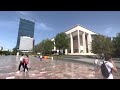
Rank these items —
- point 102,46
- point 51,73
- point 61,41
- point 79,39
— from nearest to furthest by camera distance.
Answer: point 51,73 → point 102,46 → point 61,41 → point 79,39

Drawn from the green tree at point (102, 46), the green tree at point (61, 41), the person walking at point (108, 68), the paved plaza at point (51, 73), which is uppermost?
the green tree at point (61, 41)

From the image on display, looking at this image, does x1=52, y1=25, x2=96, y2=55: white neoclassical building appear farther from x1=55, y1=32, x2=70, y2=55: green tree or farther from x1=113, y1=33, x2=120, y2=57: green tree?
x1=113, y1=33, x2=120, y2=57: green tree

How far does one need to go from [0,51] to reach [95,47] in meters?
48.4

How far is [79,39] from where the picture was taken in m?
65.2

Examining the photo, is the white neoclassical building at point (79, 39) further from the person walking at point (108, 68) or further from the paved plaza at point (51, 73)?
the person walking at point (108, 68)

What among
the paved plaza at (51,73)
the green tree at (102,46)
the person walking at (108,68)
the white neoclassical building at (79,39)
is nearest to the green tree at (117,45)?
the green tree at (102,46)

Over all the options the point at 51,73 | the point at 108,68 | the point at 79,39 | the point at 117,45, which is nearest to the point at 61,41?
the point at 79,39

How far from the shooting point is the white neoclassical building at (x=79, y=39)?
62.8 m

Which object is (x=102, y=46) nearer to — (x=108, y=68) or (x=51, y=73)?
(x=51, y=73)
